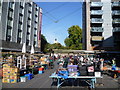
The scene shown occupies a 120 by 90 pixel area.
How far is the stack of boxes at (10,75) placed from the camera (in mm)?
8380

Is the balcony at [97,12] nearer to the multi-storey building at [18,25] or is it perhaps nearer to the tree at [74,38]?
the tree at [74,38]

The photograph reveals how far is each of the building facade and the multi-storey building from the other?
15.8 meters

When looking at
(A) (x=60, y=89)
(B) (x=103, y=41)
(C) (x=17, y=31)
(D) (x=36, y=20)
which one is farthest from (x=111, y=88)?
(D) (x=36, y=20)

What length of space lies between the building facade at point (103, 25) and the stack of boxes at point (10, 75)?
89.4ft

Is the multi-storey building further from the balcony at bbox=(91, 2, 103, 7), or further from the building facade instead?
the balcony at bbox=(91, 2, 103, 7)

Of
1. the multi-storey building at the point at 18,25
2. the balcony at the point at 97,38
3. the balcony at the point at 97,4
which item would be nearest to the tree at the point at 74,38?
the multi-storey building at the point at 18,25

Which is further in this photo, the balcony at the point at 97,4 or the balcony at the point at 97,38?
the balcony at the point at 97,4

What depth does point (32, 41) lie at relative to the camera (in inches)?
1464

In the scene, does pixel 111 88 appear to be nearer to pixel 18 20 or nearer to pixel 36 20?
pixel 18 20

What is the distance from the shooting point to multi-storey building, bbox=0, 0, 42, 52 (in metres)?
23.5

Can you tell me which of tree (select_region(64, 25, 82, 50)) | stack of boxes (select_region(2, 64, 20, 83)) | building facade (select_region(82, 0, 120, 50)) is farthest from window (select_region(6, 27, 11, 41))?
tree (select_region(64, 25, 82, 50))

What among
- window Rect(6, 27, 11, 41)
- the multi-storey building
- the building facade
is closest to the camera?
the multi-storey building

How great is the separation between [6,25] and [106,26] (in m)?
25.1

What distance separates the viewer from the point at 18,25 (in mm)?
29359
